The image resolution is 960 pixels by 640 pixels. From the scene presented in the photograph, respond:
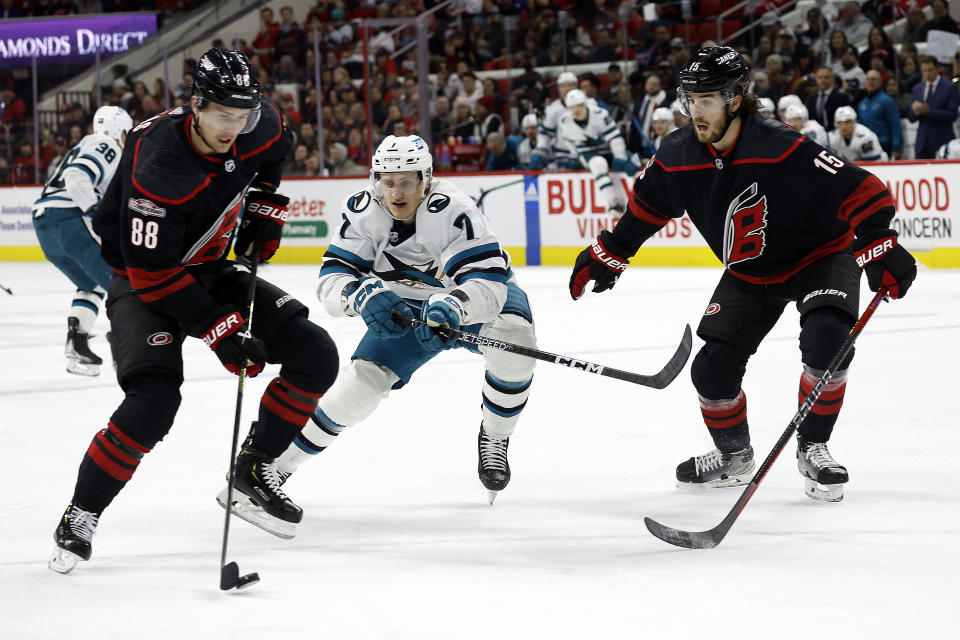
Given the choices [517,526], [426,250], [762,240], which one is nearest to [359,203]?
[426,250]

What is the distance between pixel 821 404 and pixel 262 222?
62.4 inches

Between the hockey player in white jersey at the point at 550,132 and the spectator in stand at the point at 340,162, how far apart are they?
165cm

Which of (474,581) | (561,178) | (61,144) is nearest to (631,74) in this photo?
(561,178)

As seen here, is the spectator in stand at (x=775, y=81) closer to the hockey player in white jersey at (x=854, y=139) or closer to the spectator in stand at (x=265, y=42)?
the hockey player in white jersey at (x=854, y=139)

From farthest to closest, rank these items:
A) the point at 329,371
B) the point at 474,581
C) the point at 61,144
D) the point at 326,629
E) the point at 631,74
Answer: the point at 61,144 → the point at 631,74 → the point at 329,371 → the point at 474,581 → the point at 326,629

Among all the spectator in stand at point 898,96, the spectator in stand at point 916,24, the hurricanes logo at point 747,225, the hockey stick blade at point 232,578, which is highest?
the spectator in stand at point 916,24

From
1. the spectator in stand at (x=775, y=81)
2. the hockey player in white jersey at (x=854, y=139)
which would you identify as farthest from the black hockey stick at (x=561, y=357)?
the spectator in stand at (x=775, y=81)

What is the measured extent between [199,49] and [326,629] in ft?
40.9

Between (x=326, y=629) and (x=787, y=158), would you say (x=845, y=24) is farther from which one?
(x=326, y=629)

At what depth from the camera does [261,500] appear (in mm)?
3178

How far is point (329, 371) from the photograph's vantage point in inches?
127

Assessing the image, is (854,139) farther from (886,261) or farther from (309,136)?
(886,261)

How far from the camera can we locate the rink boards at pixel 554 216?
925 centimetres

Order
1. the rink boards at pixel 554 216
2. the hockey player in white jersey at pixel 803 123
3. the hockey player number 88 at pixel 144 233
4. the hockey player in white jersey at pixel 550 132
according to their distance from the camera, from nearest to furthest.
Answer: the hockey player number 88 at pixel 144 233
the rink boards at pixel 554 216
the hockey player in white jersey at pixel 803 123
the hockey player in white jersey at pixel 550 132
